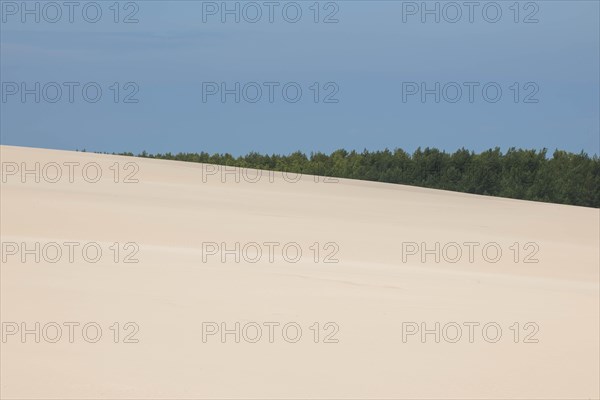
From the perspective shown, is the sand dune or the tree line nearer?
the sand dune

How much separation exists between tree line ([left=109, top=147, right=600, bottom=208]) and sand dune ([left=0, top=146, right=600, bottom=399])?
8994 mm

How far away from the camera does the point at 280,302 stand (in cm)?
Result: 556

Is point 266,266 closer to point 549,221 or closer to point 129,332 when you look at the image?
point 129,332

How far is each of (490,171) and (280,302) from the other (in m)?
15.7

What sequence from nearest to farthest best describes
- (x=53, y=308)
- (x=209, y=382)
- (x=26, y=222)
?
(x=209, y=382)
(x=53, y=308)
(x=26, y=222)

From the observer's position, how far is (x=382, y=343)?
15.9ft

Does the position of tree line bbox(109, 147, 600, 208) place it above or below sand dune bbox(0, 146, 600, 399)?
above

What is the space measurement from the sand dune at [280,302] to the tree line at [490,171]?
354 inches

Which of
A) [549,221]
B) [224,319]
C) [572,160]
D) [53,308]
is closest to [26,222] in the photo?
[53,308]

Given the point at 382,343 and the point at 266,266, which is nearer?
the point at 382,343

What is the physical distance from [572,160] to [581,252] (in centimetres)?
1174

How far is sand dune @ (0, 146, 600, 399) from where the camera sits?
4.23 m

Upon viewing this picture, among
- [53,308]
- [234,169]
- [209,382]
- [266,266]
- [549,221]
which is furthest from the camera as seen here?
[234,169]

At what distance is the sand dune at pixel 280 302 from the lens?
13.9 feet
